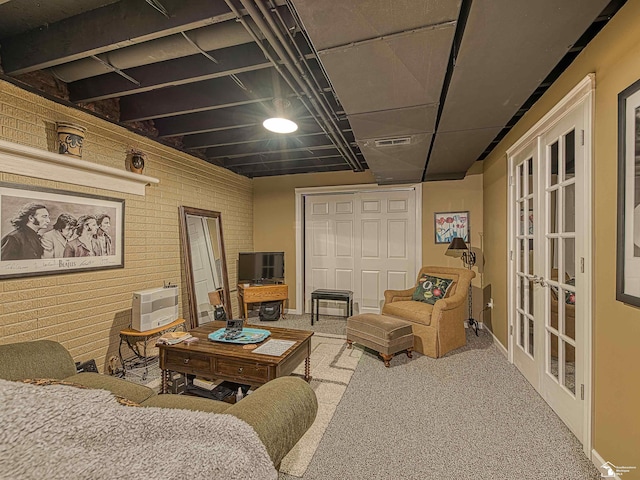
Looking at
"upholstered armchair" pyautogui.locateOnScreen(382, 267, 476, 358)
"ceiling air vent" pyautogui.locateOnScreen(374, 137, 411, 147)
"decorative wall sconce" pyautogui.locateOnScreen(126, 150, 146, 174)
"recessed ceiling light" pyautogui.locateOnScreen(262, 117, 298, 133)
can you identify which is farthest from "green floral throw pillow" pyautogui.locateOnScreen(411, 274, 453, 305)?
"decorative wall sconce" pyautogui.locateOnScreen(126, 150, 146, 174)

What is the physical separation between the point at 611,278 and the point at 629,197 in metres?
0.45

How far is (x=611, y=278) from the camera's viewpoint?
1608 millimetres

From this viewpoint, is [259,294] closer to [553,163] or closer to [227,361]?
[227,361]

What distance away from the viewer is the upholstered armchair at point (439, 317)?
339 centimetres

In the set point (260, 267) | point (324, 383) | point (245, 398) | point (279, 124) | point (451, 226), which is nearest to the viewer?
point (245, 398)

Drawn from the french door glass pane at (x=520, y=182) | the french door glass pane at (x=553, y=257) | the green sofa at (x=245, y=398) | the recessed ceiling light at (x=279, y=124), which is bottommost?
the green sofa at (x=245, y=398)

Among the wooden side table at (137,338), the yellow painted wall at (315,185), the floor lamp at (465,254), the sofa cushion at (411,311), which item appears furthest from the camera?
the yellow painted wall at (315,185)

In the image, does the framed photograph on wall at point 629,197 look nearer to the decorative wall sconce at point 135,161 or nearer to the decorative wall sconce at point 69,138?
the decorative wall sconce at point 69,138

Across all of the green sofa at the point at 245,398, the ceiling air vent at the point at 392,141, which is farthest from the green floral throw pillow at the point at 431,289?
the green sofa at the point at 245,398

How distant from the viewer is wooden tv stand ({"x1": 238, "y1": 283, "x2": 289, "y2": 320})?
4.81 meters

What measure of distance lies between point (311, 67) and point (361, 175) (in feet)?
9.90

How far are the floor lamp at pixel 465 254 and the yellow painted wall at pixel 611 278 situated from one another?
2.61 metres

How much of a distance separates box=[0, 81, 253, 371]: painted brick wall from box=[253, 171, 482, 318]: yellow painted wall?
51.6 inches

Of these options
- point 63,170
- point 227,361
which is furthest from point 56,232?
point 227,361
